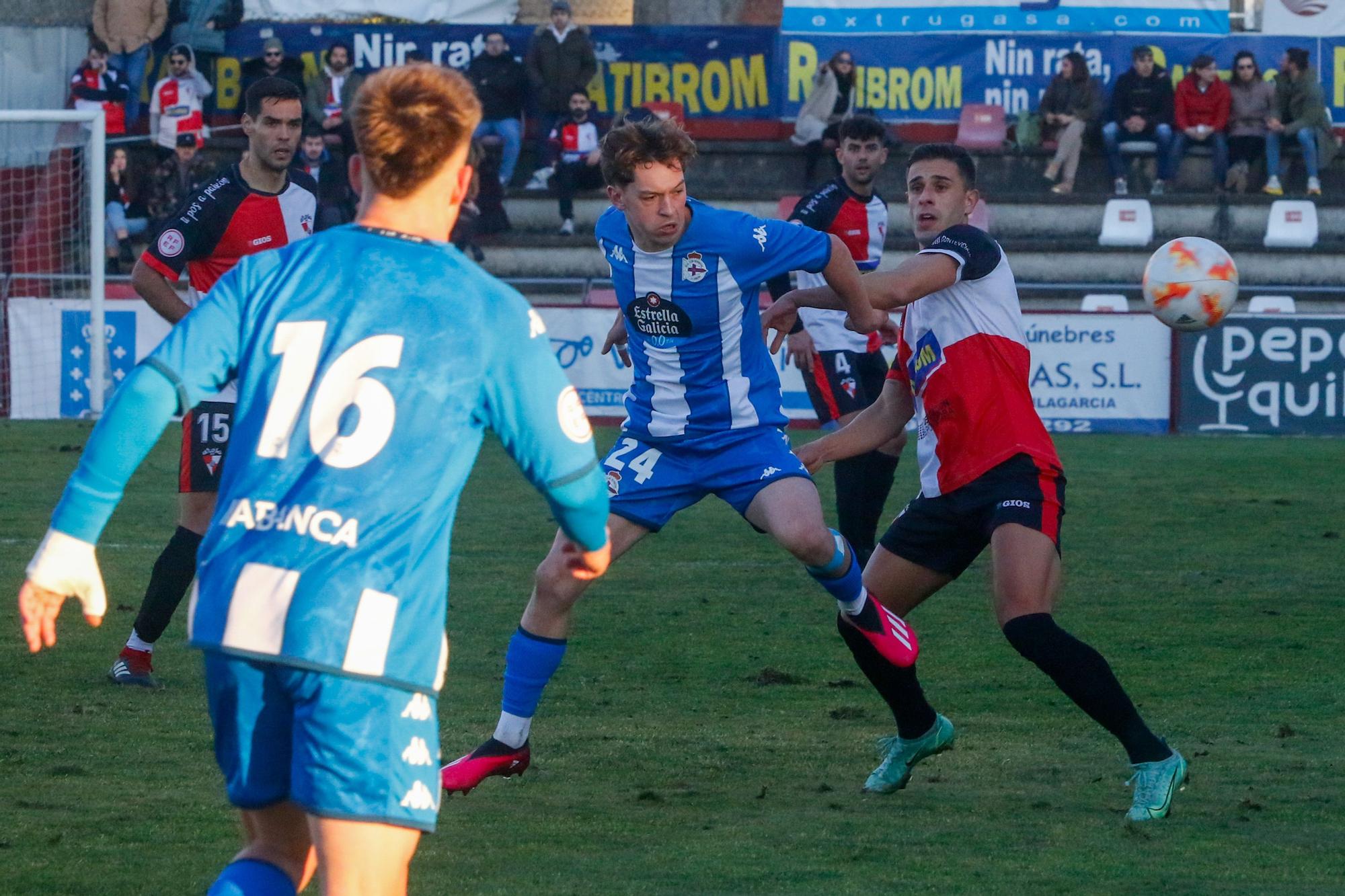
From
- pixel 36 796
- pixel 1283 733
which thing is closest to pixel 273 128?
pixel 36 796

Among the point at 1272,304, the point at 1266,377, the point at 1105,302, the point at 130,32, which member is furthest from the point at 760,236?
the point at 130,32

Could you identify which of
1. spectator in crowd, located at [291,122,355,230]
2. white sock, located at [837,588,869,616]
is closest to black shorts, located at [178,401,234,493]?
white sock, located at [837,588,869,616]

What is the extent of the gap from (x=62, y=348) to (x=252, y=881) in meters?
15.0

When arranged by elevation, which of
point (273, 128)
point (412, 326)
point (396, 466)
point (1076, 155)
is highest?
point (1076, 155)

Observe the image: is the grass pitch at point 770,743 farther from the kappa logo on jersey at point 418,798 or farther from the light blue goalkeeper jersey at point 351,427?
the light blue goalkeeper jersey at point 351,427

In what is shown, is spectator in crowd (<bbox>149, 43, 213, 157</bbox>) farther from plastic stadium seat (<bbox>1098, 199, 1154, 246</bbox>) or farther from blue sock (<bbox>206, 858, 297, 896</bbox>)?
blue sock (<bbox>206, 858, 297, 896</bbox>)

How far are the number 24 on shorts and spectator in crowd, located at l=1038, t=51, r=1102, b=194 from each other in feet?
54.9

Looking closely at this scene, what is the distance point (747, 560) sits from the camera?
33.4ft

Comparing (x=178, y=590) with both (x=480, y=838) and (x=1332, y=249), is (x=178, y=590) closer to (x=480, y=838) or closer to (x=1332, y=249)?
(x=480, y=838)

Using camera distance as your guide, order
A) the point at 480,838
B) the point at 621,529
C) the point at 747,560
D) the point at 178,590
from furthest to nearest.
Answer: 1. the point at 747,560
2. the point at 178,590
3. the point at 621,529
4. the point at 480,838

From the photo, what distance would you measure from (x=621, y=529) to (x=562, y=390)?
2.81 m

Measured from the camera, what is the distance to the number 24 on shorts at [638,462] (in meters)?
5.88

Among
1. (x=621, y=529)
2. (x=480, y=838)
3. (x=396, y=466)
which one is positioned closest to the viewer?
(x=396, y=466)

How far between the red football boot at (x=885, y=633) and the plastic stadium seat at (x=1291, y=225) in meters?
17.3
